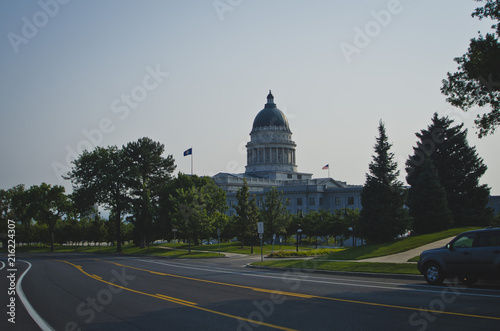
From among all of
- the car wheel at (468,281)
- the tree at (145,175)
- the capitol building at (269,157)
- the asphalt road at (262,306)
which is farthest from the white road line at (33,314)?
the capitol building at (269,157)

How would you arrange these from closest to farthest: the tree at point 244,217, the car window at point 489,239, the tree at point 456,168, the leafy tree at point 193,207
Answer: the car window at point 489,239, the tree at point 456,168, the leafy tree at point 193,207, the tree at point 244,217

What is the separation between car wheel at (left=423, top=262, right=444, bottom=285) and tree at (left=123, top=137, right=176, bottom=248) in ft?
171

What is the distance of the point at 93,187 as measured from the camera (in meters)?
65.7

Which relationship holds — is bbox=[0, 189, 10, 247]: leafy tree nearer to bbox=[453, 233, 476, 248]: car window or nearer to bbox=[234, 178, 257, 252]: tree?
bbox=[234, 178, 257, 252]: tree

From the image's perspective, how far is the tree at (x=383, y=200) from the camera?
36531 millimetres

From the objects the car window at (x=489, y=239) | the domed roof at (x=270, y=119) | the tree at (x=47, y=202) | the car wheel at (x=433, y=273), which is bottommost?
the car wheel at (x=433, y=273)

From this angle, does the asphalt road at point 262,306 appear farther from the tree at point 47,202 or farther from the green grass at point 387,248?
the tree at point 47,202

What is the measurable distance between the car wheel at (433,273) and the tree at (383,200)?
1940cm

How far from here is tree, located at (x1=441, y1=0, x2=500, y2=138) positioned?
18547 millimetres

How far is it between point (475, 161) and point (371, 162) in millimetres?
12895

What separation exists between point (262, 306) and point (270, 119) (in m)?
141

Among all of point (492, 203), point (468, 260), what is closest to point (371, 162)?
point (468, 260)

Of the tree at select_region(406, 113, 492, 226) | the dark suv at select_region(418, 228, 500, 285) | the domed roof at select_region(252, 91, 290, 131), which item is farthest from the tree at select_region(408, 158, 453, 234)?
the domed roof at select_region(252, 91, 290, 131)

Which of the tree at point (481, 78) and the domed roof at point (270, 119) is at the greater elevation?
the domed roof at point (270, 119)
